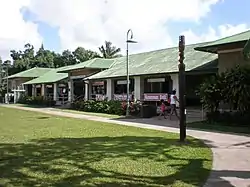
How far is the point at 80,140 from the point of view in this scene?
1243 centimetres

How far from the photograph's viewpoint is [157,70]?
27406mm

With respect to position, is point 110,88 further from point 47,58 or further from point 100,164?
point 47,58

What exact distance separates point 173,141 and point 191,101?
1714 centimetres

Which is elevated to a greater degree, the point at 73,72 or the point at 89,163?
the point at 73,72

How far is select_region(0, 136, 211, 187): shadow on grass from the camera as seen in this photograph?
22.5 ft

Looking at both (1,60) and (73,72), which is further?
(1,60)

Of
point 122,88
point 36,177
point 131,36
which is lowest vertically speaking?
point 36,177

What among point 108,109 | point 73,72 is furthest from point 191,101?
point 73,72

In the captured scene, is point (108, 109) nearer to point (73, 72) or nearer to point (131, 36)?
point (131, 36)

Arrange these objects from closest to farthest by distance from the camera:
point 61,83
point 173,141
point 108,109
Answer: point 173,141 → point 108,109 → point 61,83

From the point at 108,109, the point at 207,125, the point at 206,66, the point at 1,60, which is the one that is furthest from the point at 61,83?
the point at 1,60

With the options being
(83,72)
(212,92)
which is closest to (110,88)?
(83,72)

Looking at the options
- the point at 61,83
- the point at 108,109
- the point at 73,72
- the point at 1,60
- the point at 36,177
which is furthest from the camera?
the point at 1,60

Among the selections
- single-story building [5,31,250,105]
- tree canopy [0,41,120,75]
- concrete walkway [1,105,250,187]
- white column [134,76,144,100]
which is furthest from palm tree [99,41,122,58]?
concrete walkway [1,105,250,187]
